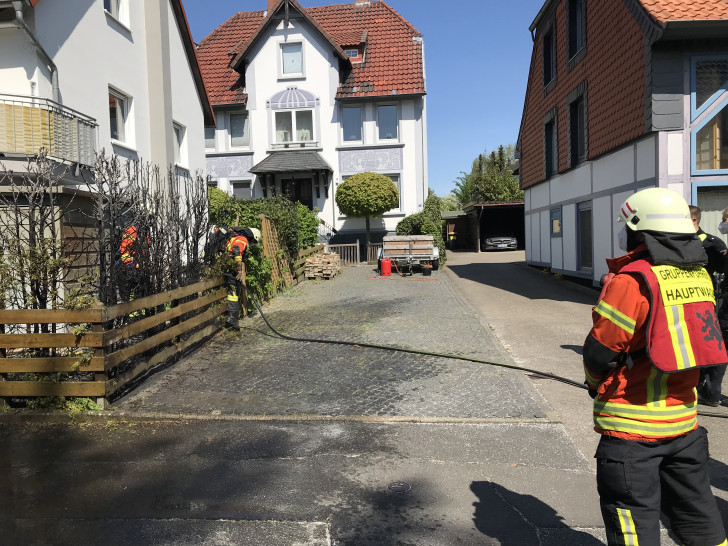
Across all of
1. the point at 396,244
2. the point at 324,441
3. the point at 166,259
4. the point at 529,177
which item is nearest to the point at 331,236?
the point at 396,244

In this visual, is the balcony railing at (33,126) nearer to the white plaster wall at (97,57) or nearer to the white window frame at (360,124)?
the white plaster wall at (97,57)

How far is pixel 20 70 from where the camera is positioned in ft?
37.4

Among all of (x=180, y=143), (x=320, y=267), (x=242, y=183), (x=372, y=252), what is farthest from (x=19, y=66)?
(x=242, y=183)

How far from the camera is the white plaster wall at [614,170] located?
40.5ft

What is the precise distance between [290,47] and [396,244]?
12.8 meters

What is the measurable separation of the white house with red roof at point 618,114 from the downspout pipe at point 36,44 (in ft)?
37.7

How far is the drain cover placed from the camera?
386 cm

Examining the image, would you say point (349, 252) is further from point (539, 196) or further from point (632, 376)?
point (632, 376)

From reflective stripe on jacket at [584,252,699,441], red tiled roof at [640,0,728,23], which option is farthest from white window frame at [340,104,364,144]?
reflective stripe on jacket at [584,252,699,441]

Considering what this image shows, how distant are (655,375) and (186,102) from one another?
19.1m

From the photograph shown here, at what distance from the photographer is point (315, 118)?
26812mm

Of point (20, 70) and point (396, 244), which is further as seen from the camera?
point (396, 244)

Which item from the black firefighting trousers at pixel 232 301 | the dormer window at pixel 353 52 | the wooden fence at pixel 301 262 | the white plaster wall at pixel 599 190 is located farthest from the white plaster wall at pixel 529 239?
the black firefighting trousers at pixel 232 301

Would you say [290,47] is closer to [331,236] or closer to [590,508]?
[331,236]
